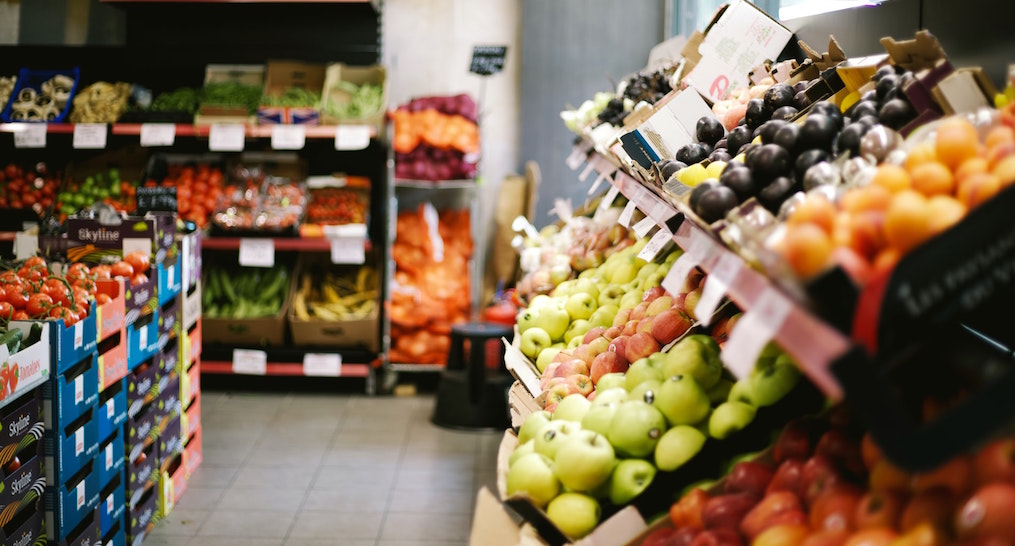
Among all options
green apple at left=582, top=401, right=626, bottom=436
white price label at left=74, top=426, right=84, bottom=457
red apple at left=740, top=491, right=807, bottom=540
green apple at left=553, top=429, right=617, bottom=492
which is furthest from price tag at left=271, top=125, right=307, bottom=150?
red apple at left=740, top=491, right=807, bottom=540

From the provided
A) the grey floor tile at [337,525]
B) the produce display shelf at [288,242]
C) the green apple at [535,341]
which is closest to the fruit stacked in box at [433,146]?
the produce display shelf at [288,242]

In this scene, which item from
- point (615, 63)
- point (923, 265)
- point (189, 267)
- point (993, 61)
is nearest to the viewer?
point (923, 265)

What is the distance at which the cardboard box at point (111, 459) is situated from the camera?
3.11m

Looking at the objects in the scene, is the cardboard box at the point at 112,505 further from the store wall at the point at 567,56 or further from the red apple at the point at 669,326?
the store wall at the point at 567,56

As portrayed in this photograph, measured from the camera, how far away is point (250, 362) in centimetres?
567

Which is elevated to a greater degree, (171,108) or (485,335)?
(171,108)

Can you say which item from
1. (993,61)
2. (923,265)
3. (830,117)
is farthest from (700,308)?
(993,61)

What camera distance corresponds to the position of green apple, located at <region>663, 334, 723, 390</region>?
76.5 inches

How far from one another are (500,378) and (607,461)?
3377 mm

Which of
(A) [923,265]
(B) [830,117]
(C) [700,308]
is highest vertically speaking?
(B) [830,117]

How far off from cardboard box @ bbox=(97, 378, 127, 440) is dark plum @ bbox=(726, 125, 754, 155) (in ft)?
7.33

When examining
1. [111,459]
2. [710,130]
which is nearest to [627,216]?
[710,130]

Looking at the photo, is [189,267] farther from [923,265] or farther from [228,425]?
[923,265]

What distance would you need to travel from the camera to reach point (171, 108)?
19.0ft
